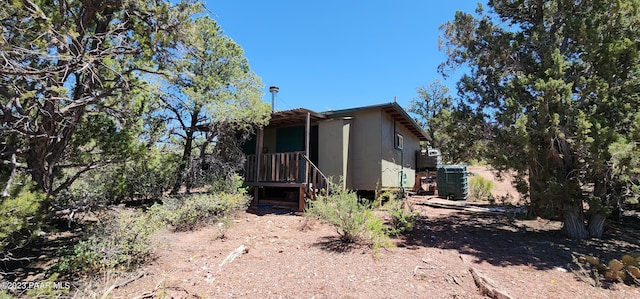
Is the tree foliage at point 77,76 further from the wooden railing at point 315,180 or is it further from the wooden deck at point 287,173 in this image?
the wooden railing at point 315,180

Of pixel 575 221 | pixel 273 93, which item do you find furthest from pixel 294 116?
pixel 575 221

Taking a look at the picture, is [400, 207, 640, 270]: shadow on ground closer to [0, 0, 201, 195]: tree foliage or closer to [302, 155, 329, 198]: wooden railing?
[302, 155, 329, 198]: wooden railing

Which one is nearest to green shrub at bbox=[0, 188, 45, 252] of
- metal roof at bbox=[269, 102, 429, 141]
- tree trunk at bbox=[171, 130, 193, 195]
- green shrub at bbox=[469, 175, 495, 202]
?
tree trunk at bbox=[171, 130, 193, 195]

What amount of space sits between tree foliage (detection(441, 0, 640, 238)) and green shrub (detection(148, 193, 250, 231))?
21.4ft

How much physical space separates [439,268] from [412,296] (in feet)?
3.92

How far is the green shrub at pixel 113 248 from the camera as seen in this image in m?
4.43

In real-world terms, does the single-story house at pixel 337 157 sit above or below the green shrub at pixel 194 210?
above

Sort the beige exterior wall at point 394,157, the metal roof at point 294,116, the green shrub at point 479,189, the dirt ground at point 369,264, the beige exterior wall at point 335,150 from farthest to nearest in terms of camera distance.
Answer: the green shrub at point 479,189
the beige exterior wall at point 394,157
the beige exterior wall at point 335,150
the metal roof at point 294,116
the dirt ground at point 369,264

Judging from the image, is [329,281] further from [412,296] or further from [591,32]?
[591,32]

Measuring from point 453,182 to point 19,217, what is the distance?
14.6m

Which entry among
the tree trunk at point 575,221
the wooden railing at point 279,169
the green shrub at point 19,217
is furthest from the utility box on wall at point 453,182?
the green shrub at point 19,217

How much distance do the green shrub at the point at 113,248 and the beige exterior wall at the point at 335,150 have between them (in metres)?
5.66

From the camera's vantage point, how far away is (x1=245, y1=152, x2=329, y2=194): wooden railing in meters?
9.16

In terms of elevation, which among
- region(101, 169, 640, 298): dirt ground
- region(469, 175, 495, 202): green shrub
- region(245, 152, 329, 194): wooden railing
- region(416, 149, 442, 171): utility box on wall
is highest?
region(416, 149, 442, 171): utility box on wall
